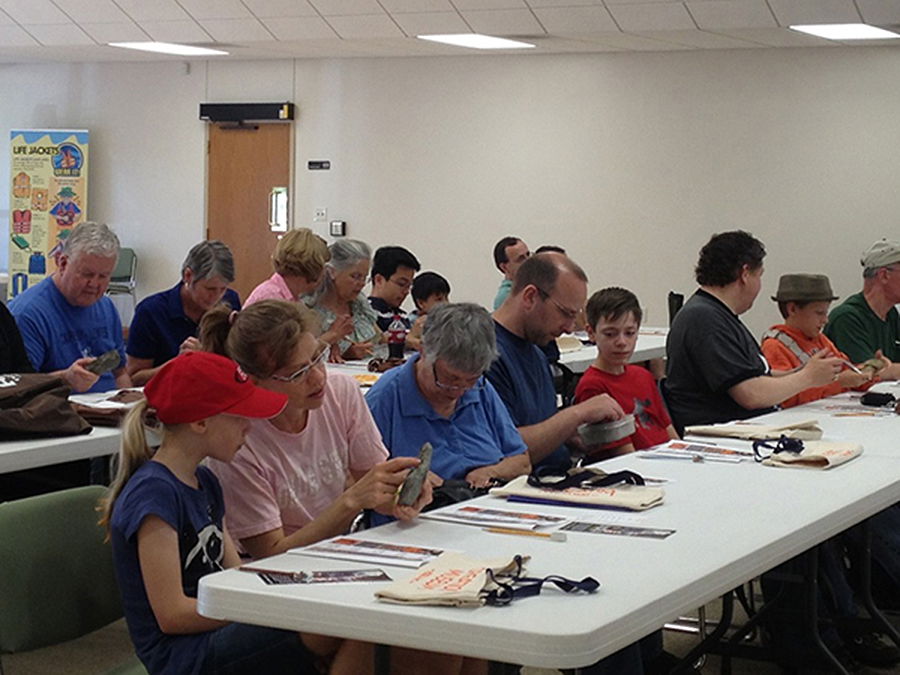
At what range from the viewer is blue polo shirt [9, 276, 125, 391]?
5.01 m

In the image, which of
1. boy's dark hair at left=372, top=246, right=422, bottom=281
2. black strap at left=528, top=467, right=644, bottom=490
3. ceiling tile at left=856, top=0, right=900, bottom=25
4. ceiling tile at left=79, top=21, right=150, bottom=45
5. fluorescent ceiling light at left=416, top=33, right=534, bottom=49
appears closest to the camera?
black strap at left=528, top=467, right=644, bottom=490

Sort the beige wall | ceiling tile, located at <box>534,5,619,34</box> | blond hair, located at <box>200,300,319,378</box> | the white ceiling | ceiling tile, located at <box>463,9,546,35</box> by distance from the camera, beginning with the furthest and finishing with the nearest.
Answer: the beige wall < ceiling tile, located at <box>463,9,546,35</box> < ceiling tile, located at <box>534,5,619,34</box> < the white ceiling < blond hair, located at <box>200,300,319,378</box>

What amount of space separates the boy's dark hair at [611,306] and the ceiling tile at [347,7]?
658cm

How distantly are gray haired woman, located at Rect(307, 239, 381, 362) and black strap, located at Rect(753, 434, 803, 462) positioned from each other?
8.95 feet

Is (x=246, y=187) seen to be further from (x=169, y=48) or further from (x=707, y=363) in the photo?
(x=707, y=363)

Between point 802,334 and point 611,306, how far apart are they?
138 centimetres

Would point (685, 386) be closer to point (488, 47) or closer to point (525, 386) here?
point (525, 386)

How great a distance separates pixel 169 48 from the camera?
13.2 metres

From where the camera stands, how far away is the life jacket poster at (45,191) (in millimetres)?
14406

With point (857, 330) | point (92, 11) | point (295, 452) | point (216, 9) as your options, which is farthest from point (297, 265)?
point (92, 11)

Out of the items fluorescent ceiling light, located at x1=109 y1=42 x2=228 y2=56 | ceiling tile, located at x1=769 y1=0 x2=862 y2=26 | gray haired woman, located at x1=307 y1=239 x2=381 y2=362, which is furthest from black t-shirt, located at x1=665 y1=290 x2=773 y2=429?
fluorescent ceiling light, located at x1=109 y1=42 x2=228 y2=56

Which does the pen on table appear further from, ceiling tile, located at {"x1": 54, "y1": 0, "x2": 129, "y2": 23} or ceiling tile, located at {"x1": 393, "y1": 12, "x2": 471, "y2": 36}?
ceiling tile, located at {"x1": 54, "y1": 0, "x2": 129, "y2": 23}

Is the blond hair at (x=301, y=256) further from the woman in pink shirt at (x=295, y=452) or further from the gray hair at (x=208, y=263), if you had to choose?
the woman in pink shirt at (x=295, y=452)

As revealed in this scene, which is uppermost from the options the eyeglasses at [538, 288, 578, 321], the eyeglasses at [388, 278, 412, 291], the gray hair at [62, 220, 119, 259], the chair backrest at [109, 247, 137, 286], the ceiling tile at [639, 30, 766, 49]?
the ceiling tile at [639, 30, 766, 49]
